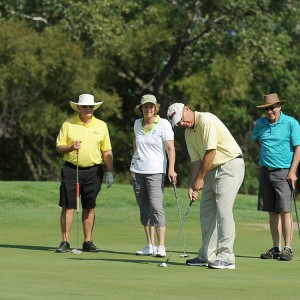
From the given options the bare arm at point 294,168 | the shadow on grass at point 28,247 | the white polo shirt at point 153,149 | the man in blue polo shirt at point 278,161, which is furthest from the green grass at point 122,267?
the white polo shirt at point 153,149

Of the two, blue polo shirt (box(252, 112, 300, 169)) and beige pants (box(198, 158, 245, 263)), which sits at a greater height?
blue polo shirt (box(252, 112, 300, 169))

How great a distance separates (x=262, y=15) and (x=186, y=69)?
4433 mm

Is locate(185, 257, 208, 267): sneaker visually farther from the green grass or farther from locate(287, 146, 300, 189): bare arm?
locate(287, 146, 300, 189): bare arm

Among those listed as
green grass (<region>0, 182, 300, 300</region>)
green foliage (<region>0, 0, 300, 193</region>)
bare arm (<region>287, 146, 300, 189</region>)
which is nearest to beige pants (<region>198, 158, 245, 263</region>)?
green grass (<region>0, 182, 300, 300</region>)

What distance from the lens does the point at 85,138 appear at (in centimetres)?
1373

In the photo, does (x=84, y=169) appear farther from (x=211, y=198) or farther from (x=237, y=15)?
(x=237, y=15)

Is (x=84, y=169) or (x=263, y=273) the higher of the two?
(x=84, y=169)

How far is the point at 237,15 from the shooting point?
136ft

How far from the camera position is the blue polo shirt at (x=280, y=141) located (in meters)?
13.1

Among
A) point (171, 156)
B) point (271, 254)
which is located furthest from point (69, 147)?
point (271, 254)

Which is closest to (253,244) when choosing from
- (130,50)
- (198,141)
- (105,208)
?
(198,141)

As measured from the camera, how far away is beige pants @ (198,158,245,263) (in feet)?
38.4

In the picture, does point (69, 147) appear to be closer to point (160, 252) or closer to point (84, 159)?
point (84, 159)

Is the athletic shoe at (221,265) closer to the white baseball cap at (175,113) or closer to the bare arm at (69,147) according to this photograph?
the white baseball cap at (175,113)
